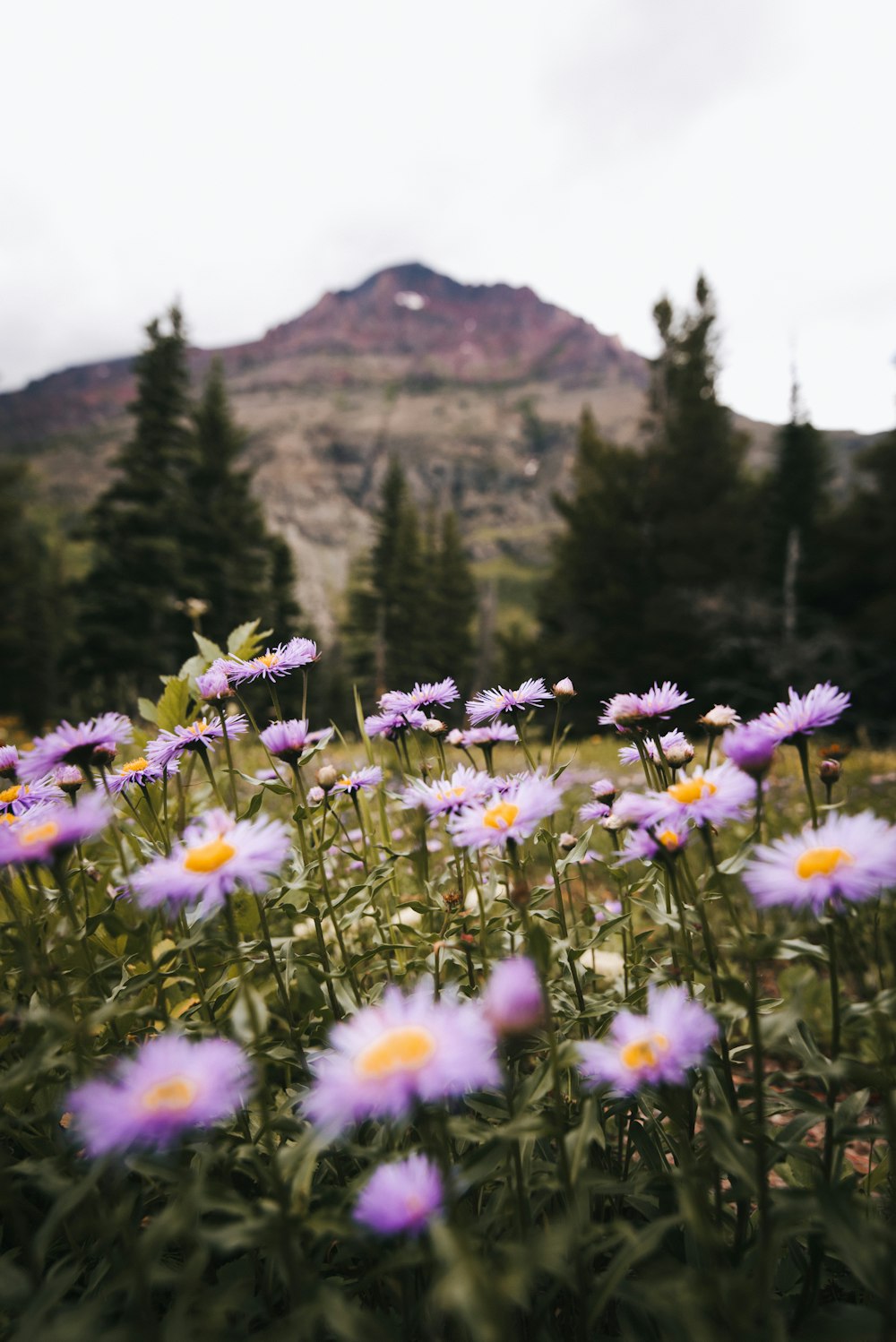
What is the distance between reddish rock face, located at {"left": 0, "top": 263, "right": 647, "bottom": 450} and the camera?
156625mm

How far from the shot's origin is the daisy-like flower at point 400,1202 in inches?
23.0

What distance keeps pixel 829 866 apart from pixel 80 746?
1.07 meters

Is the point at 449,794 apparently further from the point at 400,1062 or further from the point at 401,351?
the point at 401,351

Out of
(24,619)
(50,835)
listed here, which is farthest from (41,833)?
(24,619)

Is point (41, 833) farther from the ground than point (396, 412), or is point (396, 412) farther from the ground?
point (396, 412)

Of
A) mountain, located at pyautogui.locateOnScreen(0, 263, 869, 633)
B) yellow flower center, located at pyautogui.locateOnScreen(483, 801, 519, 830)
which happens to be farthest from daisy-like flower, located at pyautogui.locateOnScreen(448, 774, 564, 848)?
mountain, located at pyautogui.locateOnScreen(0, 263, 869, 633)

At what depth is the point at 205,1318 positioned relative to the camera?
586 millimetres

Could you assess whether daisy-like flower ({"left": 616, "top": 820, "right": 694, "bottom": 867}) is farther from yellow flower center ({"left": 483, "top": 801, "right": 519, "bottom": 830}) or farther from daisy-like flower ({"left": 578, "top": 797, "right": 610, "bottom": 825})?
daisy-like flower ({"left": 578, "top": 797, "right": 610, "bottom": 825})

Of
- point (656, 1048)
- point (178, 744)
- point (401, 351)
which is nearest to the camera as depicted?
point (656, 1048)

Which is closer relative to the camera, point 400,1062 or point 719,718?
point 400,1062

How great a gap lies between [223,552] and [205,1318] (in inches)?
757

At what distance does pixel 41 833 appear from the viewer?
2.75 feet

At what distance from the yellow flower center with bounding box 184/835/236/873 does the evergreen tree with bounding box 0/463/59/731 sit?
52.4ft

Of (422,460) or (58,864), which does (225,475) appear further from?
(422,460)
